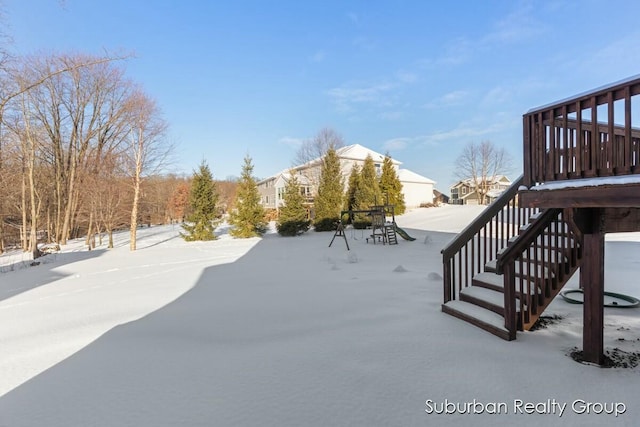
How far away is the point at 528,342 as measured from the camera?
3.10 meters

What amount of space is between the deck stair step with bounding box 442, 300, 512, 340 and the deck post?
2.16ft

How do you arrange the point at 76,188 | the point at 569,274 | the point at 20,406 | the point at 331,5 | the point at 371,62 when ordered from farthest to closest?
1. the point at 76,188
2. the point at 371,62
3. the point at 331,5
4. the point at 569,274
5. the point at 20,406

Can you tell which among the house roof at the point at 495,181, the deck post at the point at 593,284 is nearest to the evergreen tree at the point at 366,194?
the deck post at the point at 593,284

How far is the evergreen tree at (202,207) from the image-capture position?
16.4m

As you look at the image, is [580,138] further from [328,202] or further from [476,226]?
[328,202]

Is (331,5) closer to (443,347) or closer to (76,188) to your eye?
(443,347)

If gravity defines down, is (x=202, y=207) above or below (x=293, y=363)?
above

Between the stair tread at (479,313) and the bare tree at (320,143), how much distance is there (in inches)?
977

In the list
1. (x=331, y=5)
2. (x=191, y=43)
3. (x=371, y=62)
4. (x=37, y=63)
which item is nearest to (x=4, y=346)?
(x=191, y=43)

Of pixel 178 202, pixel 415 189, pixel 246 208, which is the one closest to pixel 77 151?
pixel 246 208

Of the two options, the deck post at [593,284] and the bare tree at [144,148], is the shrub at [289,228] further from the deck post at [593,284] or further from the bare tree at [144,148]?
the deck post at [593,284]

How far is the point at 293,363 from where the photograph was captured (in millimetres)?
2748

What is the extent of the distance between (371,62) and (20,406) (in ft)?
54.3

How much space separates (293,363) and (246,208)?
14708mm
